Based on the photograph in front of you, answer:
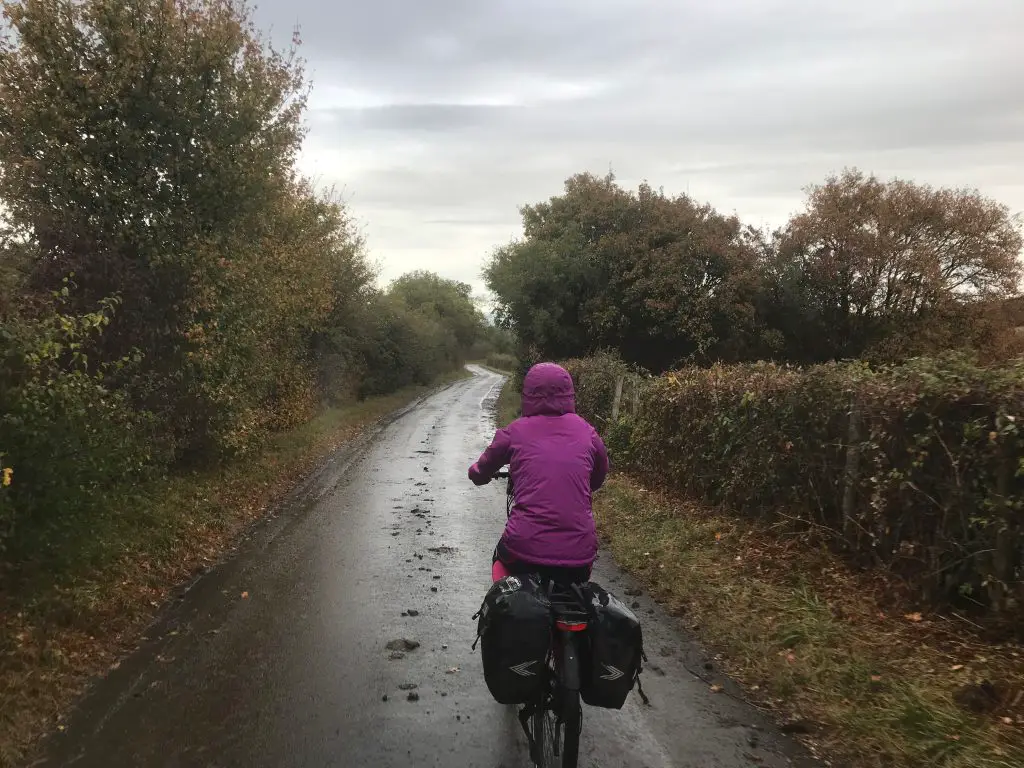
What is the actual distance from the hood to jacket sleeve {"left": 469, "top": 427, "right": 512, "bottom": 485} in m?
0.18

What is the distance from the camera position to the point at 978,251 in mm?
23484

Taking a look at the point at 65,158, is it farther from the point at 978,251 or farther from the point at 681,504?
the point at 978,251

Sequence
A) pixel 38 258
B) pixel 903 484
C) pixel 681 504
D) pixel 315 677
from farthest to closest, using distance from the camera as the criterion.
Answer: pixel 681 504 < pixel 38 258 < pixel 903 484 < pixel 315 677

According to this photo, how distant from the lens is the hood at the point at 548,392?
147 inches

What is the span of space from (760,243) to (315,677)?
2429 cm

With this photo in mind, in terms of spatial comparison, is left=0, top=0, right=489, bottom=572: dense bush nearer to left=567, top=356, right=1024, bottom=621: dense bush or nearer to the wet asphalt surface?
the wet asphalt surface

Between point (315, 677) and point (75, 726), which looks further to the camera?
point (315, 677)

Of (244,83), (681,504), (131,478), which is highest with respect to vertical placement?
(244,83)

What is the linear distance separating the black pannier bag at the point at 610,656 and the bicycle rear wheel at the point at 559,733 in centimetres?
10

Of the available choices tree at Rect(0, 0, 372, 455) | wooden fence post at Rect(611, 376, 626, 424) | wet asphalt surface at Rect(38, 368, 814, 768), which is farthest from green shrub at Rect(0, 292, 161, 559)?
wooden fence post at Rect(611, 376, 626, 424)

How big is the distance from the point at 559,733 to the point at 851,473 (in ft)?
12.7

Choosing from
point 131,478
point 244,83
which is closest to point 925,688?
point 131,478

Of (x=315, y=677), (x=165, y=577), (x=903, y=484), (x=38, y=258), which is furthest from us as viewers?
(x=38, y=258)

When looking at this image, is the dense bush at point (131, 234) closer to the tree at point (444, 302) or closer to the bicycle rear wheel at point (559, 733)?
the bicycle rear wheel at point (559, 733)
